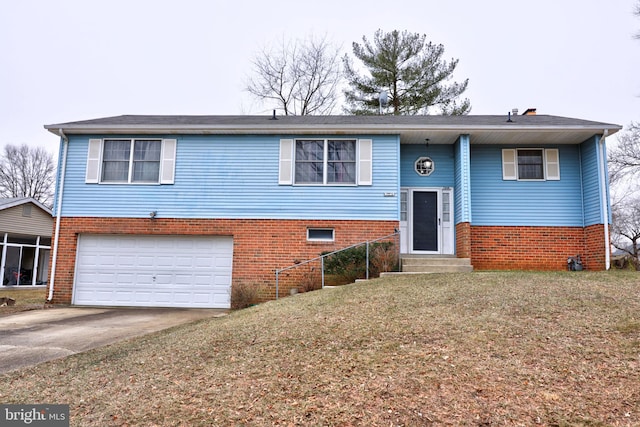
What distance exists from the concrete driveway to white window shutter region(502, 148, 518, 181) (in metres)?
8.61

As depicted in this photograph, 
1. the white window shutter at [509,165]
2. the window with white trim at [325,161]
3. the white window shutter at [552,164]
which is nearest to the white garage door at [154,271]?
the window with white trim at [325,161]

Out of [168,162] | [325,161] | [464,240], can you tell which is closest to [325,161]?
[325,161]

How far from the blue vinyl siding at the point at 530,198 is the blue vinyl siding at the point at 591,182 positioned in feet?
0.54

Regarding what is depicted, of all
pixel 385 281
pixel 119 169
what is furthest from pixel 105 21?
pixel 385 281

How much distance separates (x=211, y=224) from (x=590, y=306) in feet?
28.6

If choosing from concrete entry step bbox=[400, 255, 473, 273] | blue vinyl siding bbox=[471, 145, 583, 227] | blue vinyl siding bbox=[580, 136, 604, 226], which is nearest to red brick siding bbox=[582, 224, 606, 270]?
blue vinyl siding bbox=[580, 136, 604, 226]

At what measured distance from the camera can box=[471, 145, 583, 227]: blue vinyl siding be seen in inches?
436

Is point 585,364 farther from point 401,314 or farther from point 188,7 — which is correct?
point 188,7

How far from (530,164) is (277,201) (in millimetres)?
7160

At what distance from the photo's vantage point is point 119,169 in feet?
37.5

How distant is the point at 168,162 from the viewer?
1130 cm

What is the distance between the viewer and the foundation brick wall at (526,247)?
10.9 metres

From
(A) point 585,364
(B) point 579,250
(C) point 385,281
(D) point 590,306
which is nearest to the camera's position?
(A) point 585,364

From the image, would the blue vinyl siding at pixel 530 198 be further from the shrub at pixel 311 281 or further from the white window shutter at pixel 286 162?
the white window shutter at pixel 286 162
